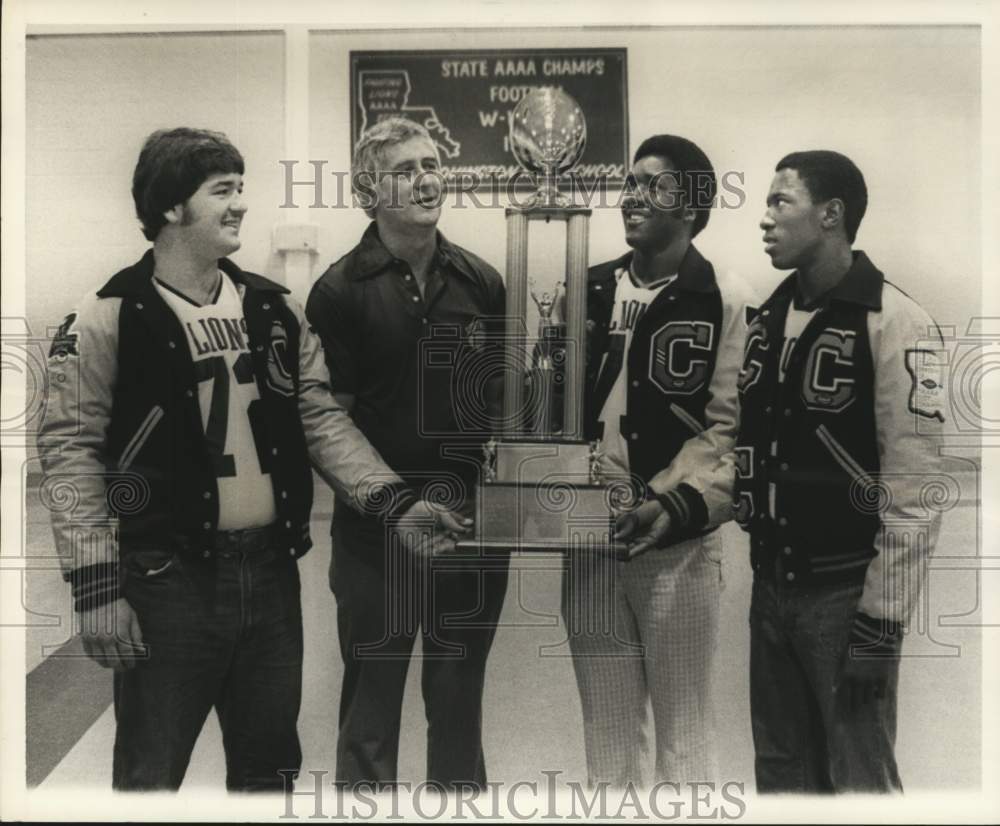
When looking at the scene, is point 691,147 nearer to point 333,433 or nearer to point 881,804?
point 333,433

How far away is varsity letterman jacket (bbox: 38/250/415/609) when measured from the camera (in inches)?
116

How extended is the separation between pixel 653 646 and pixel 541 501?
45 cm

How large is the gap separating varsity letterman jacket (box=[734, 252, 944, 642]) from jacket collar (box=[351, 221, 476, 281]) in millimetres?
677

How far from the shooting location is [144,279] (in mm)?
2975

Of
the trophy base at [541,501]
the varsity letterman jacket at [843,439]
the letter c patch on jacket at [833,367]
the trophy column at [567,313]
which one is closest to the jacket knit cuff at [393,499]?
the trophy base at [541,501]

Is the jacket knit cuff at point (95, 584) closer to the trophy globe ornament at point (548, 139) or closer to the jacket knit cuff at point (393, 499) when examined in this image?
the jacket knit cuff at point (393, 499)

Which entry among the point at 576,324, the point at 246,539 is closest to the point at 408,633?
the point at 246,539

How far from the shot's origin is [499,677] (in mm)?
3062

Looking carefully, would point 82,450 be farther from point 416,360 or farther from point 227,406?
point 416,360

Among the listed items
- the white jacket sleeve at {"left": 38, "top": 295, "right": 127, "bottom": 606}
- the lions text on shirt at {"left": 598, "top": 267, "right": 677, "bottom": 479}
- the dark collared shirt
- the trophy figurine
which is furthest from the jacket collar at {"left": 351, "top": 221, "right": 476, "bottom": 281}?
the white jacket sleeve at {"left": 38, "top": 295, "right": 127, "bottom": 606}

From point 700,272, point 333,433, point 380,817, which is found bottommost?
point 380,817

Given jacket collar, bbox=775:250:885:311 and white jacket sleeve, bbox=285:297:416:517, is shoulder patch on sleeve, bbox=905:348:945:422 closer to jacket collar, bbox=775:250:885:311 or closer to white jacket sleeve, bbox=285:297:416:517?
jacket collar, bbox=775:250:885:311

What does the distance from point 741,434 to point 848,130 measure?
2.43 ft

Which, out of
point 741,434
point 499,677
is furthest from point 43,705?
point 741,434
